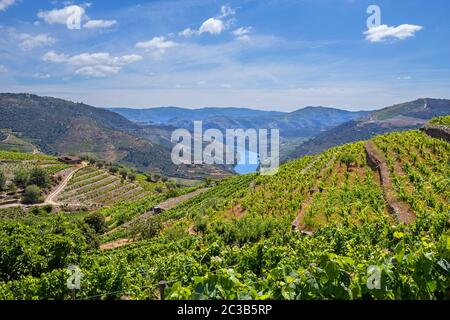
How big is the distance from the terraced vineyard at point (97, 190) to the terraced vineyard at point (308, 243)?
4754cm

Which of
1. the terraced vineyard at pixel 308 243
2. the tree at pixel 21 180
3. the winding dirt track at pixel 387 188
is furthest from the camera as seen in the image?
the tree at pixel 21 180

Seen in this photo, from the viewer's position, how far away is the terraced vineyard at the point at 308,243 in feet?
15.0

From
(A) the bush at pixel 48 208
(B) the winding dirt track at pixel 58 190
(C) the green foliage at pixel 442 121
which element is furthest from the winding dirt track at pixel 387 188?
(B) the winding dirt track at pixel 58 190

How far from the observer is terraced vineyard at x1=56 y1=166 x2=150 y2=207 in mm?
84750

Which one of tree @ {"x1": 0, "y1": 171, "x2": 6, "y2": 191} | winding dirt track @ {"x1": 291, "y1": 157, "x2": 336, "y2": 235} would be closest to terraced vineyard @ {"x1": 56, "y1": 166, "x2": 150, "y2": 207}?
tree @ {"x1": 0, "y1": 171, "x2": 6, "y2": 191}

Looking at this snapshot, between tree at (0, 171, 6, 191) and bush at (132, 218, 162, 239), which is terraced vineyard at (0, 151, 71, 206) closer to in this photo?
tree at (0, 171, 6, 191)

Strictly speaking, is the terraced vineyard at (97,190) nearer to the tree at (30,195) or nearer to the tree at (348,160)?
the tree at (30,195)

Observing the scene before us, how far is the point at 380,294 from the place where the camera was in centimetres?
430

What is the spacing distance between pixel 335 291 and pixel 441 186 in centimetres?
1867

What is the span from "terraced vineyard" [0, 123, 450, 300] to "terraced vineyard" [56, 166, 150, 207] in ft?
156

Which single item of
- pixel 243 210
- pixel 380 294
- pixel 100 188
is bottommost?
pixel 100 188

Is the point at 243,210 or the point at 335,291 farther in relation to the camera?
the point at 243,210
